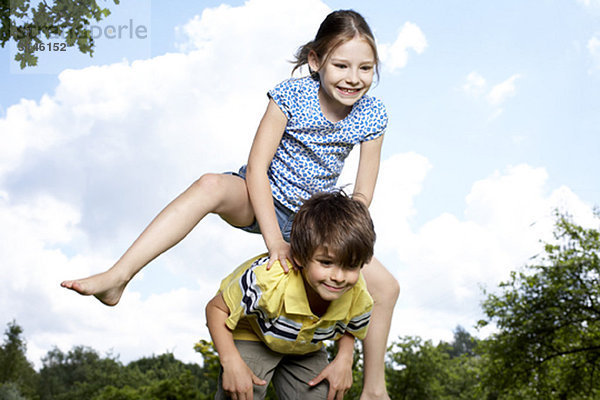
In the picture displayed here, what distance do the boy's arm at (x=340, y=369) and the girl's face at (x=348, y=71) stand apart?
38.6 inches

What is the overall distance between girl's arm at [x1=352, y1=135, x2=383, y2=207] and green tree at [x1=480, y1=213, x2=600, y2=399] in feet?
28.4

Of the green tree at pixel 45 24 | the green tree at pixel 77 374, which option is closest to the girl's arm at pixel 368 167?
the green tree at pixel 45 24

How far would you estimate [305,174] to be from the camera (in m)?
2.61

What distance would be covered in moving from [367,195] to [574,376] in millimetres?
9366

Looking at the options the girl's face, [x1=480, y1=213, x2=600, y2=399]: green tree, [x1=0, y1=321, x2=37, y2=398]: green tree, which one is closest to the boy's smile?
the girl's face

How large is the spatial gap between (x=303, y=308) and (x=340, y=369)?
45 centimetres

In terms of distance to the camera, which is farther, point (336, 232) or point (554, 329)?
point (554, 329)

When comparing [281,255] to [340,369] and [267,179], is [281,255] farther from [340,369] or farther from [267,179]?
[340,369]

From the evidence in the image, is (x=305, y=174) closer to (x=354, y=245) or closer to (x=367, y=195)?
(x=367, y=195)

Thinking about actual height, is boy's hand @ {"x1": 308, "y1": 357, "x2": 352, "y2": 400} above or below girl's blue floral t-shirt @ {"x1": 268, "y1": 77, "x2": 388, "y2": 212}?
below

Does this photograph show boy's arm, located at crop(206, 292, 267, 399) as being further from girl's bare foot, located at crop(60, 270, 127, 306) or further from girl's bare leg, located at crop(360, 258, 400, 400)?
girl's bare leg, located at crop(360, 258, 400, 400)

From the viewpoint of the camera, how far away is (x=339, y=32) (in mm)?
2535

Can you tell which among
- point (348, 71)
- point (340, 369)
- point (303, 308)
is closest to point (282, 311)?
point (303, 308)

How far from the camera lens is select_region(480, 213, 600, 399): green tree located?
33.8 feet
